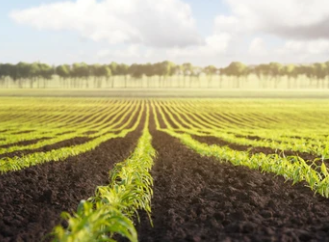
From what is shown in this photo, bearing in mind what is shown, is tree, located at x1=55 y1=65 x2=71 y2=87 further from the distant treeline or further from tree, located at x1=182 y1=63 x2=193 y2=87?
tree, located at x1=182 y1=63 x2=193 y2=87

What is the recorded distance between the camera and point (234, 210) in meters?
6.83

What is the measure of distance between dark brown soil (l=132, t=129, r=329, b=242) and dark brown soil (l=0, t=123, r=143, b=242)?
141 centimetres

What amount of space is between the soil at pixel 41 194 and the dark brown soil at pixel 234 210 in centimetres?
142

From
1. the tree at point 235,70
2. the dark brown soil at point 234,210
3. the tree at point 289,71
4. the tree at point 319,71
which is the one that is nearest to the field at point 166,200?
the dark brown soil at point 234,210

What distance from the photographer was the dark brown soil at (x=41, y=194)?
6.34m

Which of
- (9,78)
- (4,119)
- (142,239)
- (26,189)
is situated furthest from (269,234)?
(9,78)

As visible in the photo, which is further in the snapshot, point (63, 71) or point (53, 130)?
point (63, 71)

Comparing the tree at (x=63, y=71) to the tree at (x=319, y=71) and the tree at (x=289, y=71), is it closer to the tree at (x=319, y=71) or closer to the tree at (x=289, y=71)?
the tree at (x=289, y=71)

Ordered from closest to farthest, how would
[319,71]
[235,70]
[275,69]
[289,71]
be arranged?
[319,71] < [289,71] < [235,70] < [275,69]

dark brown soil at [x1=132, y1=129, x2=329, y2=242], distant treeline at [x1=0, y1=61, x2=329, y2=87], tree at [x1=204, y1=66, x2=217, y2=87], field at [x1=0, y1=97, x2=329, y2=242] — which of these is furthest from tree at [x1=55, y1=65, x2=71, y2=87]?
dark brown soil at [x1=132, y1=129, x2=329, y2=242]

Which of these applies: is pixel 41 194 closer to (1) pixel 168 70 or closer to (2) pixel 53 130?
(2) pixel 53 130

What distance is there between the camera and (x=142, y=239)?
19.7 feet

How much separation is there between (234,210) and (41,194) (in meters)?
3.71

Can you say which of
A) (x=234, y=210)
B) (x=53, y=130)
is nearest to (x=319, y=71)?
(x=53, y=130)
